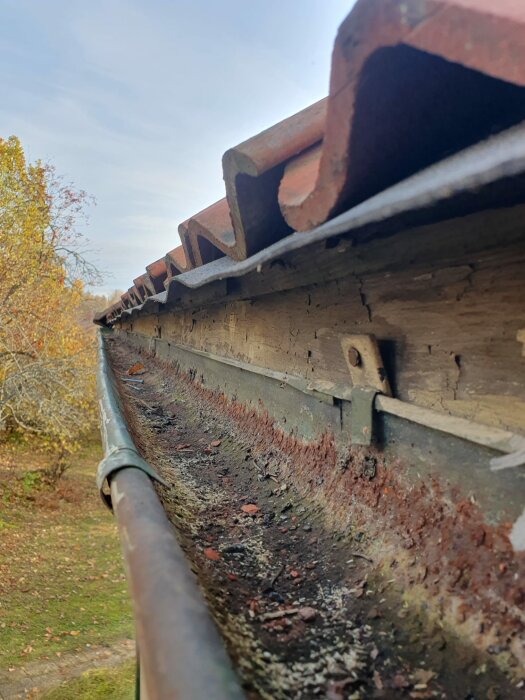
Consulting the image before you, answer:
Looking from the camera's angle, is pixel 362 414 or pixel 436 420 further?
pixel 362 414

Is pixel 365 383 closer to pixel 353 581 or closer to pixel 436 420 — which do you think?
pixel 436 420

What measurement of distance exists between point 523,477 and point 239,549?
0.71 m

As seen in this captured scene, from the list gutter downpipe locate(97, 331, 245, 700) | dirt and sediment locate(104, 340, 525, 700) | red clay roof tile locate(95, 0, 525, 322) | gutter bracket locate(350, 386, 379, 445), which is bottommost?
dirt and sediment locate(104, 340, 525, 700)

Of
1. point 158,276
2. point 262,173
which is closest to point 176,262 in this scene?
point 158,276

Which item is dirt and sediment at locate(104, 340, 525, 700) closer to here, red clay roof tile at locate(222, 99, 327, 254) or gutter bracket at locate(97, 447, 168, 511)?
gutter bracket at locate(97, 447, 168, 511)

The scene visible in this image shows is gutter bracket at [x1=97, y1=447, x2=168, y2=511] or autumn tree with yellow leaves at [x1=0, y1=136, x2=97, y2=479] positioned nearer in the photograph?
gutter bracket at [x1=97, y1=447, x2=168, y2=511]

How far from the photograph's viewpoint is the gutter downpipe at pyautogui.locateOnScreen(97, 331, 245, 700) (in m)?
0.52

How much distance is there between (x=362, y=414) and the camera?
1125 mm

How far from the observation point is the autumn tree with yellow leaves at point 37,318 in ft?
44.0

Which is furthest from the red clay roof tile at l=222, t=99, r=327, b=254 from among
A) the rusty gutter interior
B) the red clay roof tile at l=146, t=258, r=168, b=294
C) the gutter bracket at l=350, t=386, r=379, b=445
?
the red clay roof tile at l=146, t=258, r=168, b=294

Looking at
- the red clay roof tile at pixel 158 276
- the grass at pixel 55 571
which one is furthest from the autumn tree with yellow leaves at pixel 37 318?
the red clay roof tile at pixel 158 276

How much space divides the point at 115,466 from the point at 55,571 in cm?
1418

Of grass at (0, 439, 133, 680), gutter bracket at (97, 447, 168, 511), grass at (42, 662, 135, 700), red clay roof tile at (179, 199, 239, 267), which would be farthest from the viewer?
grass at (0, 439, 133, 680)

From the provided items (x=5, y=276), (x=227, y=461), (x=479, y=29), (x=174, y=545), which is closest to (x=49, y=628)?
(x=5, y=276)
